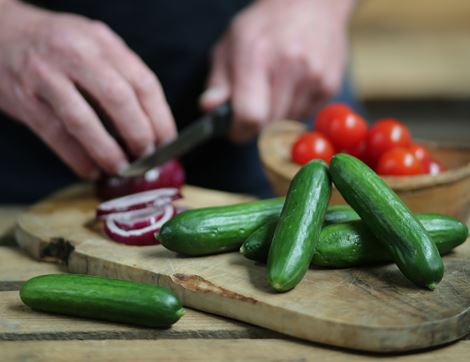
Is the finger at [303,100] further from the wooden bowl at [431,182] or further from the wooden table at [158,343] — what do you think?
the wooden table at [158,343]

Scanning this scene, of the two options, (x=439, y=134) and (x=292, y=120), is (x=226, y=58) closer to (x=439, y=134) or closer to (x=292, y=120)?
(x=292, y=120)

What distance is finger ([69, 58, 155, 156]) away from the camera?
1953 millimetres

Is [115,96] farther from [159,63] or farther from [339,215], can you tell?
[339,215]

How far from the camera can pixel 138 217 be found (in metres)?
1.74

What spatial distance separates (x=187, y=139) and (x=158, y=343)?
85 centimetres

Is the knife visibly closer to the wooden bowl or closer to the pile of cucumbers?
the wooden bowl

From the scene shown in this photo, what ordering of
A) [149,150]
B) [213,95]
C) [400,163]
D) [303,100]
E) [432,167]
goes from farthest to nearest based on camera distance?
[303,100]
[213,95]
[149,150]
[432,167]
[400,163]

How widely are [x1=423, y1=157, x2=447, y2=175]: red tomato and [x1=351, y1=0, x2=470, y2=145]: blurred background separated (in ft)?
5.17

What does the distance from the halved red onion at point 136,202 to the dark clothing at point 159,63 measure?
62cm

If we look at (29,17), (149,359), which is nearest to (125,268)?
(149,359)

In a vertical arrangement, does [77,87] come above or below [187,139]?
above

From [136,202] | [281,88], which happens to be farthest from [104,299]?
[281,88]

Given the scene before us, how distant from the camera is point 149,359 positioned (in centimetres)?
127

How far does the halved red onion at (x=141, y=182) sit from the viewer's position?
6.68 feet
